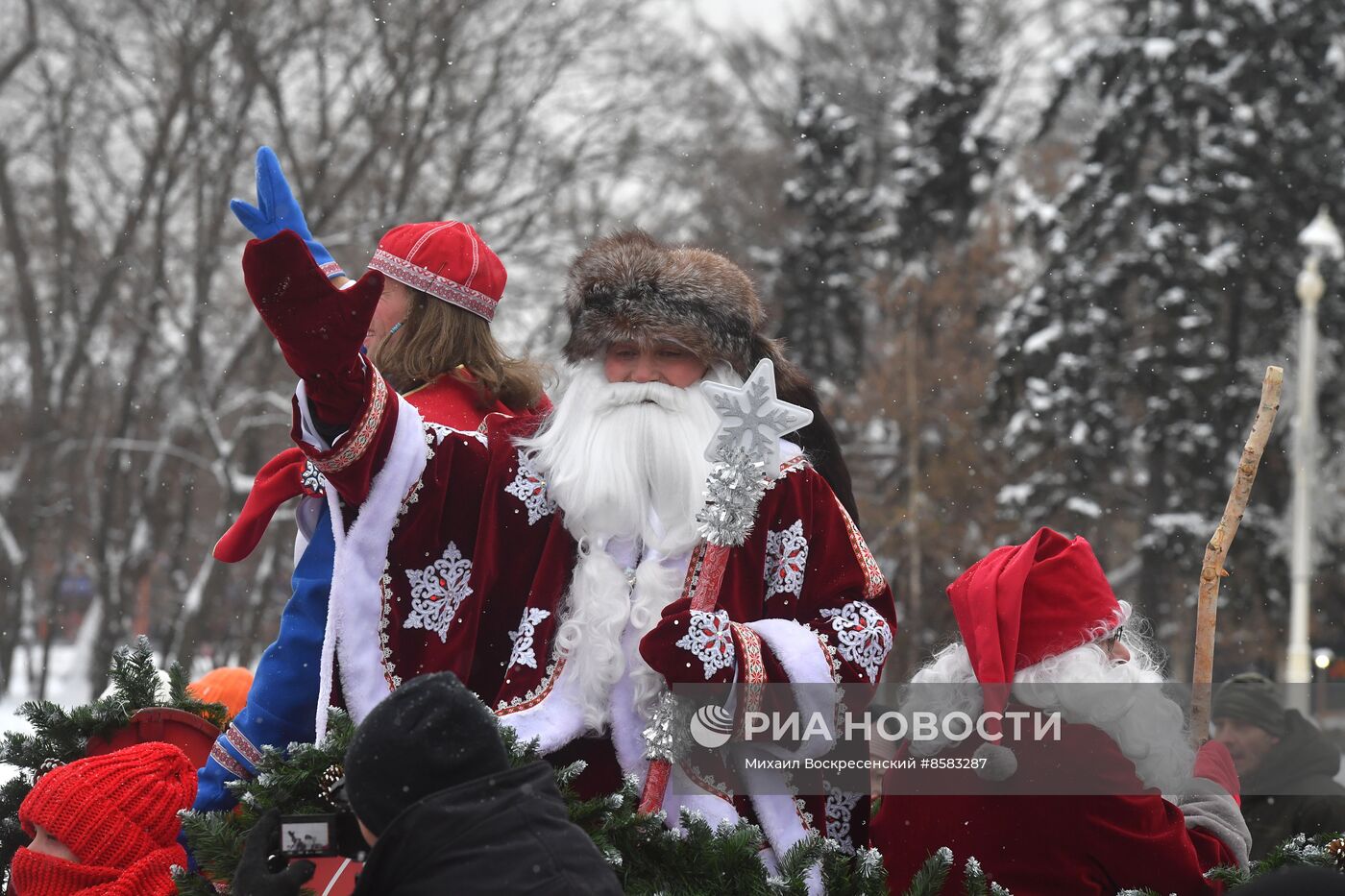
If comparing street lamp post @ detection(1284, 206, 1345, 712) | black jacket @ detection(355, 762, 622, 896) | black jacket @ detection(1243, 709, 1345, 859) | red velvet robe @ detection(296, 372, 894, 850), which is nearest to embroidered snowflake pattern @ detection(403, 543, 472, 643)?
red velvet robe @ detection(296, 372, 894, 850)

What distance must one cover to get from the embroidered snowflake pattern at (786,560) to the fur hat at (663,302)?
46cm

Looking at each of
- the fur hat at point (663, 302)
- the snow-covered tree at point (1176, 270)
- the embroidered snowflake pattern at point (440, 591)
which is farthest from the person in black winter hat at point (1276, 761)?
the snow-covered tree at point (1176, 270)

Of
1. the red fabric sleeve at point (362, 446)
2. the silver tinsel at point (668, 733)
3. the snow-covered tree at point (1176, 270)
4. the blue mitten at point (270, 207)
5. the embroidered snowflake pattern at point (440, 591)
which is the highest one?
the snow-covered tree at point (1176, 270)

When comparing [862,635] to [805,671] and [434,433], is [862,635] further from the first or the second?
[434,433]

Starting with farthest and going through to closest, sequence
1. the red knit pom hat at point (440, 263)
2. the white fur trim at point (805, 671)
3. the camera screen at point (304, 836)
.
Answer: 1. the red knit pom hat at point (440, 263)
2. the white fur trim at point (805, 671)
3. the camera screen at point (304, 836)

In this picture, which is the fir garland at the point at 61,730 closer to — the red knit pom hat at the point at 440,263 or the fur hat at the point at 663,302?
the red knit pom hat at the point at 440,263

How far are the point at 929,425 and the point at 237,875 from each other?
1685 cm

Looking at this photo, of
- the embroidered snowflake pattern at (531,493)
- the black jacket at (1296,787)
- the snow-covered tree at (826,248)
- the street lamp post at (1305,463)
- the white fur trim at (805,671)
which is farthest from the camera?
the snow-covered tree at (826,248)

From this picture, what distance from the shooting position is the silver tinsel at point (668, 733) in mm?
3045

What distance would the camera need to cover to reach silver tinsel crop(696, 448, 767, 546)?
10.3 feet

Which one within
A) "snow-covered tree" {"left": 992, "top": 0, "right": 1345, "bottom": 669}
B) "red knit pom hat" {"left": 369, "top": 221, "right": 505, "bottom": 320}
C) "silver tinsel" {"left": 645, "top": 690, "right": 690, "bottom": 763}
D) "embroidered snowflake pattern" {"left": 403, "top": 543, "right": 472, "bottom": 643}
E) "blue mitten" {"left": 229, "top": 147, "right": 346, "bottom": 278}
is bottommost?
"silver tinsel" {"left": 645, "top": 690, "right": 690, "bottom": 763}

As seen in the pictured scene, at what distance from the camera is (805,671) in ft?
10.1

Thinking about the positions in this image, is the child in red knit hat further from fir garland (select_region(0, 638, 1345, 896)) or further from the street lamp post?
the street lamp post

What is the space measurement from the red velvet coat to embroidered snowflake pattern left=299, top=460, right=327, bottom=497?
1.49 m
